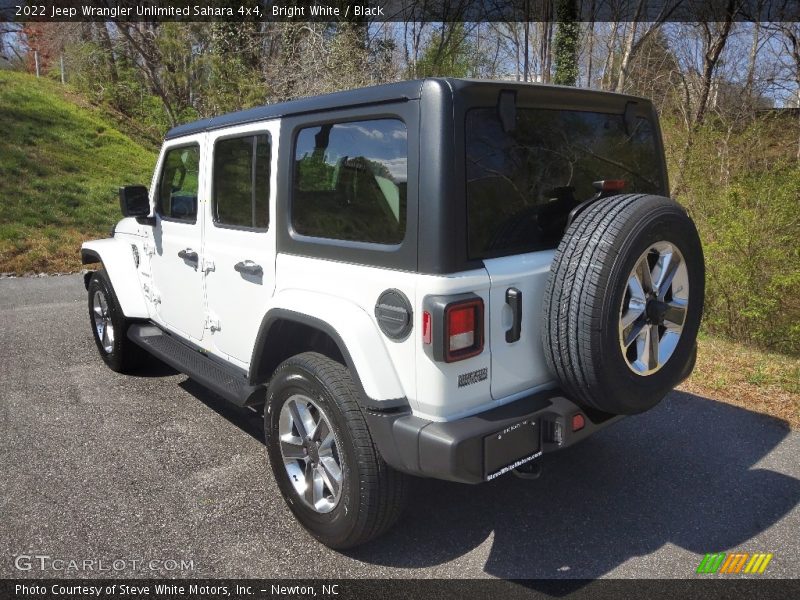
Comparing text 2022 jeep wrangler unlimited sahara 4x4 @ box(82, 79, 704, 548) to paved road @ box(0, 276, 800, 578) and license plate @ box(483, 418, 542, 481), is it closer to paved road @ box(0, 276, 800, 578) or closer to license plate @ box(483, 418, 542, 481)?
license plate @ box(483, 418, 542, 481)

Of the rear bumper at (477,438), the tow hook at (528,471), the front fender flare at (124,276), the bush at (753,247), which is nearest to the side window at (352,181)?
the rear bumper at (477,438)

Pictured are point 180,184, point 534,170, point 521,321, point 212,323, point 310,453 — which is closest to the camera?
point 521,321

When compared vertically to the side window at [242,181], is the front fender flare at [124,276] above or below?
below

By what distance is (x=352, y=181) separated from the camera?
2.68 m

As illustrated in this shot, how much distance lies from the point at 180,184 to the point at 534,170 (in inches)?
99.9

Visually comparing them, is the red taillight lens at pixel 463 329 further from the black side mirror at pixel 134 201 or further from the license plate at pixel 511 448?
the black side mirror at pixel 134 201

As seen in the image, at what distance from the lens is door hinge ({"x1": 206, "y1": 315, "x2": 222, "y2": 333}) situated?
11.9 feet

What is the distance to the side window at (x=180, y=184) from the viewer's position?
392cm

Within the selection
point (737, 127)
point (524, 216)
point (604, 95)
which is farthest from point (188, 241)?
point (737, 127)

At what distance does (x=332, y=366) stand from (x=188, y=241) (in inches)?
68.7

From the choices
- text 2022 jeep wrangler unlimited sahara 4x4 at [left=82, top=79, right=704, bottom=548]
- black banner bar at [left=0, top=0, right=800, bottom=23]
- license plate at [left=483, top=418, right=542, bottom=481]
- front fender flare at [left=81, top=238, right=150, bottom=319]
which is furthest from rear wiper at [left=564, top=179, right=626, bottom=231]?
black banner bar at [left=0, top=0, right=800, bottom=23]

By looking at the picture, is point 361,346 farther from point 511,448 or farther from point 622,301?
point 622,301

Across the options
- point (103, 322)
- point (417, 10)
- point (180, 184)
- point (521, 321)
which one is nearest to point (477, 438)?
point (521, 321)

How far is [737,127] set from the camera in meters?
8.32
